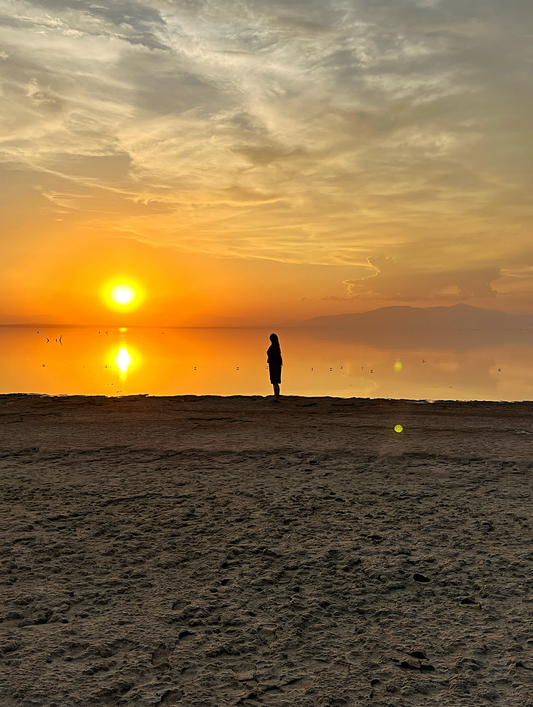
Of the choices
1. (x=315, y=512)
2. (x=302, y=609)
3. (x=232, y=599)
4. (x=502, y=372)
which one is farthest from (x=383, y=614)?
(x=502, y=372)

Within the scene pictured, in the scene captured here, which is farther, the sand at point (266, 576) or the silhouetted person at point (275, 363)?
the silhouetted person at point (275, 363)

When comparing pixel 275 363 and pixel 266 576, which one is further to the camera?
pixel 275 363

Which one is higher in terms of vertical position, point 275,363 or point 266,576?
point 275,363

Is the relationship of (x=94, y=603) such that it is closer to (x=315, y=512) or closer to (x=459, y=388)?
(x=315, y=512)

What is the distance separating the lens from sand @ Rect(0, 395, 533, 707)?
11.1 ft

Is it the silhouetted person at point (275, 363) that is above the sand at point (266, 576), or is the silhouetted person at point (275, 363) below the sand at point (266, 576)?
above

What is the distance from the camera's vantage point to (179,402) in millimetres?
16562

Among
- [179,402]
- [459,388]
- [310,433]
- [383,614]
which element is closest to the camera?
[383,614]

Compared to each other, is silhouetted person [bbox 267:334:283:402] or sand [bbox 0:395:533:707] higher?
silhouetted person [bbox 267:334:283:402]

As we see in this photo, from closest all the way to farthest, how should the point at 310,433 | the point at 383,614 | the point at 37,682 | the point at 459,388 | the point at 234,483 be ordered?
the point at 37,682 < the point at 383,614 < the point at 234,483 < the point at 310,433 < the point at 459,388

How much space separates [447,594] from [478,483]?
12.1ft

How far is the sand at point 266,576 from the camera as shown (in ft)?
11.1

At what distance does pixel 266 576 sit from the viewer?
4789 mm

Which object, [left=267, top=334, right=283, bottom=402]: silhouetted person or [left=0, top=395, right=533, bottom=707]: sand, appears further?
[left=267, top=334, right=283, bottom=402]: silhouetted person
